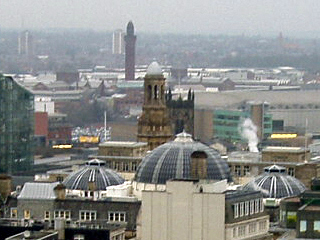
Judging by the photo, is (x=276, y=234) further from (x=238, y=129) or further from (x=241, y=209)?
(x=238, y=129)

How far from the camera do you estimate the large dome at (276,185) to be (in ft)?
193

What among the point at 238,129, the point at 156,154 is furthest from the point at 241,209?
the point at 238,129

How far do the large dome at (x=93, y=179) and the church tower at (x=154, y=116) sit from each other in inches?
558

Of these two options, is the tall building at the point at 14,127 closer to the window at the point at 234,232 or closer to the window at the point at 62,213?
the window at the point at 62,213

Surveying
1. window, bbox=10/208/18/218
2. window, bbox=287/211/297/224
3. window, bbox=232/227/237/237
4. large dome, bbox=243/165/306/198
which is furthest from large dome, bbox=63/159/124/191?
window, bbox=232/227/237/237

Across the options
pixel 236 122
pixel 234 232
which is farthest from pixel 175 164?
pixel 236 122

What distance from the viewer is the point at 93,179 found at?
59.2 m

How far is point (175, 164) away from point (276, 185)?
4472 millimetres

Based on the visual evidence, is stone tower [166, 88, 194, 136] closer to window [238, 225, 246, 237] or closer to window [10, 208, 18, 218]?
window [10, 208, 18, 218]

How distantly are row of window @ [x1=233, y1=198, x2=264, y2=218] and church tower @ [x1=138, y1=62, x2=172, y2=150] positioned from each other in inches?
864

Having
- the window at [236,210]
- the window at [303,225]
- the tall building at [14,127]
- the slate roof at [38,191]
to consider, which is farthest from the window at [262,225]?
the tall building at [14,127]

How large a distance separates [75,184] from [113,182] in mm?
1157

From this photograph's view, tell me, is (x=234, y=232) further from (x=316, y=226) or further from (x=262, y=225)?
(x=316, y=226)

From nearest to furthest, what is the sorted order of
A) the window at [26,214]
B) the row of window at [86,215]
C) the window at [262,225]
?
the window at [262,225]
the row of window at [86,215]
the window at [26,214]
